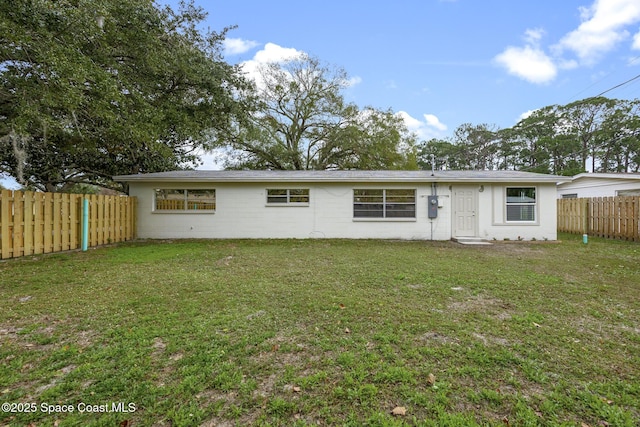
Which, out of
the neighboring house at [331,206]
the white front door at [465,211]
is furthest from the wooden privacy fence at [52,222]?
the white front door at [465,211]

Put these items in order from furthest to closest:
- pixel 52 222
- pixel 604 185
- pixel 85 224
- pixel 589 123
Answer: pixel 589 123, pixel 604 185, pixel 85 224, pixel 52 222

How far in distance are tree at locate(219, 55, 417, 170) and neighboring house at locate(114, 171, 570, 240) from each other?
8.46 metres

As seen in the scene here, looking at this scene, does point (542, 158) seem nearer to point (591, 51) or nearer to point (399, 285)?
point (591, 51)

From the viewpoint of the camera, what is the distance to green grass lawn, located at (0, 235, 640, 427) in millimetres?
1898

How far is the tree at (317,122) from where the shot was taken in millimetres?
19000

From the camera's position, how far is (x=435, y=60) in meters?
11.9

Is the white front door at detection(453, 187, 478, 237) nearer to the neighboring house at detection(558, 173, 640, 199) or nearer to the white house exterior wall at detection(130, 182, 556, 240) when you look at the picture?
the white house exterior wall at detection(130, 182, 556, 240)

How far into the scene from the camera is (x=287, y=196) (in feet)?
35.8

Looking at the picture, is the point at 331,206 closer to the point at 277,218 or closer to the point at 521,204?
the point at 277,218

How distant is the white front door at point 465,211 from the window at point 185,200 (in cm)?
882

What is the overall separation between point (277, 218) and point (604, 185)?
14801 millimetres

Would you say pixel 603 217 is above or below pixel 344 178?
below

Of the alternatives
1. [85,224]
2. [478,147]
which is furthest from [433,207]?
[478,147]

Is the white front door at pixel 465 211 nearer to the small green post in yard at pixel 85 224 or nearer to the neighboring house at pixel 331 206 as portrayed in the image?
the neighboring house at pixel 331 206
